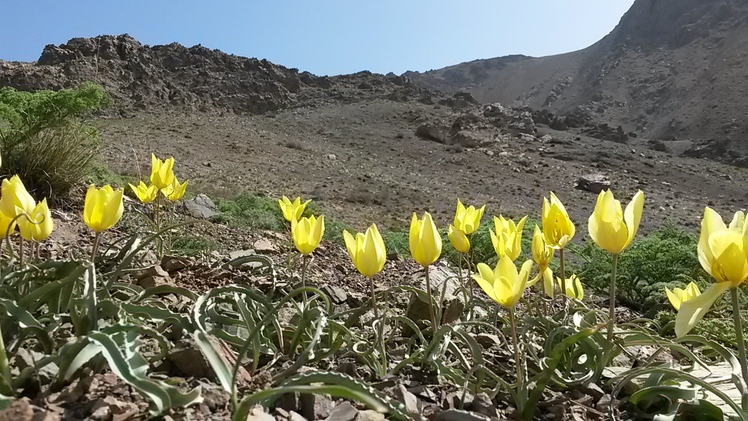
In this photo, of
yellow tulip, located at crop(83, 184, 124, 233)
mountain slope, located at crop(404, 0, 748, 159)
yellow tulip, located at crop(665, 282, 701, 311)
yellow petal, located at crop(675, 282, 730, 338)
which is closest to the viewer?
yellow petal, located at crop(675, 282, 730, 338)

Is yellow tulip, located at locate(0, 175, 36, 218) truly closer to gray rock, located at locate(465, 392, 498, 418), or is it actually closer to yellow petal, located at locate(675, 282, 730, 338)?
gray rock, located at locate(465, 392, 498, 418)

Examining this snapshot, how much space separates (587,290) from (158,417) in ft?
11.2

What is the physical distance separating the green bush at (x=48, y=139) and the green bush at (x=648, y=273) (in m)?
3.69

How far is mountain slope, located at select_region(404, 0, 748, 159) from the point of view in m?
34.8

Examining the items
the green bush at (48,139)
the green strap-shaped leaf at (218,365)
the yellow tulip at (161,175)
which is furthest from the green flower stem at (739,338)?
the green bush at (48,139)

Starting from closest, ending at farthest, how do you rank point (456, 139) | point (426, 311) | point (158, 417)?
1. point (158, 417)
2. point (426, 311)
3. point (456, 139)

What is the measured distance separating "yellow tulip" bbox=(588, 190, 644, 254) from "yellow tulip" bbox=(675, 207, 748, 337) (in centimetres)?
23

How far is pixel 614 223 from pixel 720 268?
266 mm

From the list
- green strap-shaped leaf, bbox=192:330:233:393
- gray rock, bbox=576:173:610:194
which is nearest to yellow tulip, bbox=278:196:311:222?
green strap-shaped leaf, bbox=192:330:233:393

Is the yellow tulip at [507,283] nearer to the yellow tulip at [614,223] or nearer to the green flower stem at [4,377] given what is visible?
the yellow tulip at [614,223]

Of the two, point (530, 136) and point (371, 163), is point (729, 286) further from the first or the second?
point (530, 136)

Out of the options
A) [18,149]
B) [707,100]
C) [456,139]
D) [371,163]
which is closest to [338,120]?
[456,139]

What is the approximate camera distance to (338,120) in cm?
2455

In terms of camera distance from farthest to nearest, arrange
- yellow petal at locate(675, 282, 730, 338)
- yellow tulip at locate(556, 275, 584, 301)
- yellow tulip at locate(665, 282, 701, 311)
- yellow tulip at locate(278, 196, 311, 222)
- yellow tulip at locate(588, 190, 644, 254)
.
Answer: yellow tulip at locate(278, 196, 311, 222) < yellow tulip at locate(556, 275, 584, 301) < yellow tulip at locate(665, 282, 701, 311) < yellow tulip at locate(588, 190, 644, 254) < yellow petal at locate(675, 282, 730, 338)
